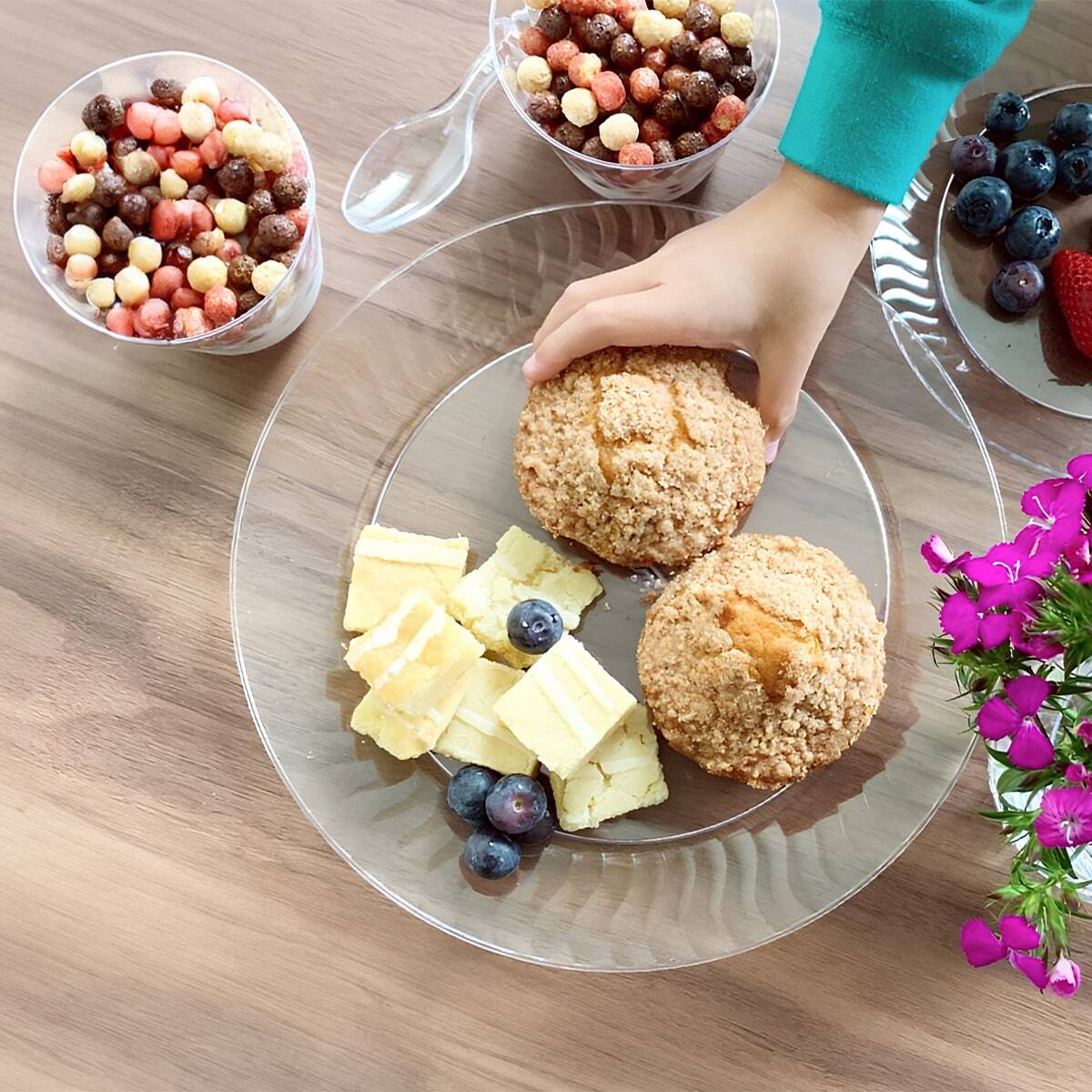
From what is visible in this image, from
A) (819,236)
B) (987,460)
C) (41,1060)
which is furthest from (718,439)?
(41,1060)

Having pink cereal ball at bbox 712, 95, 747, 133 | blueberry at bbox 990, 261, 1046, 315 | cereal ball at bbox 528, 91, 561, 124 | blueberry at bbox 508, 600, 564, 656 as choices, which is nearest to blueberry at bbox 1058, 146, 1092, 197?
blueberry at bbox 990, 261, 1046, 315

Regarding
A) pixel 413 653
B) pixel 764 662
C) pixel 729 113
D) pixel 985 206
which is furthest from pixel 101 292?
pixel 985 206

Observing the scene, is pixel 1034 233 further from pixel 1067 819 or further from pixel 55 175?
pixel 55 175

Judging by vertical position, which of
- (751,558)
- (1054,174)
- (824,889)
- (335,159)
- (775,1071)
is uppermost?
(1054,174)

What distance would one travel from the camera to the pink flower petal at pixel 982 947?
44.7 inches

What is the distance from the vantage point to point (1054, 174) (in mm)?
1437

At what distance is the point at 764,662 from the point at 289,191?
0.88 meters

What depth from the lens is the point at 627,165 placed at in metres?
1.35

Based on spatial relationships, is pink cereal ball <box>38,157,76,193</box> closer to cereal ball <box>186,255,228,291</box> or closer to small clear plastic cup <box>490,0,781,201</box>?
cereal ball <box>186,255,228,291</box>

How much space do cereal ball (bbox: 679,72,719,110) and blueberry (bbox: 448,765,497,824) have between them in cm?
94

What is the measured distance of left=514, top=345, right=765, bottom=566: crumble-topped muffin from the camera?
122 centimetres

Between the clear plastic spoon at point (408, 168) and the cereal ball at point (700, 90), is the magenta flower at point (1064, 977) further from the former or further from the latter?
the clear plastic spoon at point (408, 168)

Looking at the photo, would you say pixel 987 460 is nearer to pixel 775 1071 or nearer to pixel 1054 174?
pixel 1054 174

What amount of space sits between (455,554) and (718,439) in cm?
39
